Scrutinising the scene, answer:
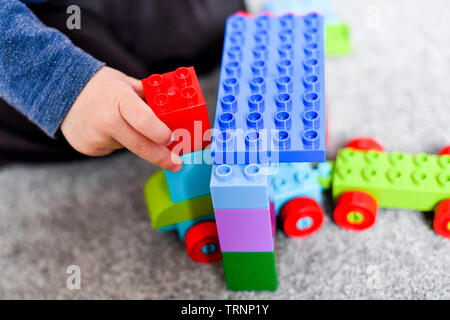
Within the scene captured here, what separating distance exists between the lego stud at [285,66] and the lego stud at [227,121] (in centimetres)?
12

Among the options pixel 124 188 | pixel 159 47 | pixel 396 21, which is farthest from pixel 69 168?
pixel 396 21

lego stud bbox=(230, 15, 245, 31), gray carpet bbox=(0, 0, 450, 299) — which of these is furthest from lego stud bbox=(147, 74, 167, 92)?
gray carpet bbox=(0, 0, 450, 299)

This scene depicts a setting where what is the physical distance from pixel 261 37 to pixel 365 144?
282 mm

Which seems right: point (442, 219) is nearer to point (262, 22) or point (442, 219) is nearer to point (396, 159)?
point (396, 159)

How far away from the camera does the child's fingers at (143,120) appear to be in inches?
23.5

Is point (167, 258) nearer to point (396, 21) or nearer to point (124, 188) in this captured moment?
point (124, 188)

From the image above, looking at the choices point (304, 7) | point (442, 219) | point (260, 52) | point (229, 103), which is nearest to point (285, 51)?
point (260, 52)

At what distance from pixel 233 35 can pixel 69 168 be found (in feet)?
1.57

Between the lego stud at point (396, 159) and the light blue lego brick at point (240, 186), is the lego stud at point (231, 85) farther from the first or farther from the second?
the lego stud at point (396, 159)

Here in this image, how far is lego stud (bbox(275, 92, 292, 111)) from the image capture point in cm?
64

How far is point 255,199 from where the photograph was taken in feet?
1.99

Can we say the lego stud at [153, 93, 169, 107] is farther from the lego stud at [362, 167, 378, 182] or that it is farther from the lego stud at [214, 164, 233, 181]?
the lego stud at [362, 167, 378, 182]

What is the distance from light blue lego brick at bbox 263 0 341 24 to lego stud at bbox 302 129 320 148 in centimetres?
62
